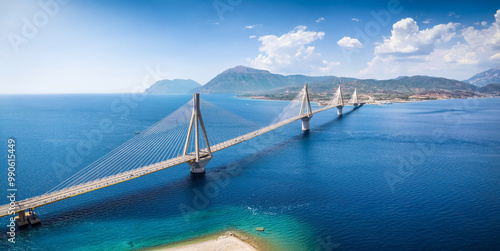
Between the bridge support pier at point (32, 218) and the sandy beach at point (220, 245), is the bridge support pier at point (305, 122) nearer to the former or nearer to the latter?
the sandy beach at point (220, 245)

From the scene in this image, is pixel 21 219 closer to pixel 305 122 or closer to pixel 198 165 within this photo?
pixel 198 165

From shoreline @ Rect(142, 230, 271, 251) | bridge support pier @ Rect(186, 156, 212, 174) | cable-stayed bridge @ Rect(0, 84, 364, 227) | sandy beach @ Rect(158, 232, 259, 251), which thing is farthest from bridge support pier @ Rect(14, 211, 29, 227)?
bridge support pier @ Rect(186, 156, 212, 174)

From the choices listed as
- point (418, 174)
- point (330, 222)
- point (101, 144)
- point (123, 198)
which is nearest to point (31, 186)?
point (123, 198)

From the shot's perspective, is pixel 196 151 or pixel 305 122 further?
pixel 305 122

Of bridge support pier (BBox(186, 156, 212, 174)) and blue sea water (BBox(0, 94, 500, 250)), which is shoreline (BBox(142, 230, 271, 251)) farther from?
bridge support pier (BBox(186, 156, 212, 174))

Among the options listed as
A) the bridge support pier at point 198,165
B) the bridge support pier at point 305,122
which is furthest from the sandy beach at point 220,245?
the bridge support pier at point 305,122

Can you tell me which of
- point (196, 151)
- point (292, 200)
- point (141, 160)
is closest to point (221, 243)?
point (292, 200)

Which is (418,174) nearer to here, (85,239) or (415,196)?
(415,196)
